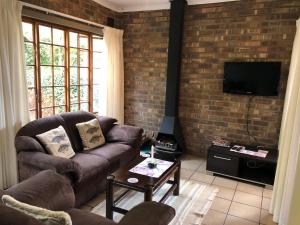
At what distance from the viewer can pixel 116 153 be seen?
124 inches

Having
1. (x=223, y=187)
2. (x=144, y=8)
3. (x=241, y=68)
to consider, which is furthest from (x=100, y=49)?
(x=223, y=187)

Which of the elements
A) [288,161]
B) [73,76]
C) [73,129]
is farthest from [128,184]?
[73,76]

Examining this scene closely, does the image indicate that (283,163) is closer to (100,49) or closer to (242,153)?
(242,153)

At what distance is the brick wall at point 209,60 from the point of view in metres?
3.57

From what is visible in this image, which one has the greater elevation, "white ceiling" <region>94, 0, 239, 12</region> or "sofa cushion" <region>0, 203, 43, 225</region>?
"white ceiling" <region>94, 0, 239, 12</region>

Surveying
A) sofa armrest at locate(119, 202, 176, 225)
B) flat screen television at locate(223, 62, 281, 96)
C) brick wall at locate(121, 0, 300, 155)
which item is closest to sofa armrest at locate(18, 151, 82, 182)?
sofa armrest at locate(119, 202, 176, 225)

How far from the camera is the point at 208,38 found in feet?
13.0

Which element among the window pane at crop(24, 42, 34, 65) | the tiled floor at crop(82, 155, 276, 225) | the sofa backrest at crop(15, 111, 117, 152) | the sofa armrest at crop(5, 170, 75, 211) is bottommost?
the tiled floor at crop(82, 155, 276, 225)

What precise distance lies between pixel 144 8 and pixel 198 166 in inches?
114

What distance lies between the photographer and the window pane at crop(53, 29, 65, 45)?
3.52 meters

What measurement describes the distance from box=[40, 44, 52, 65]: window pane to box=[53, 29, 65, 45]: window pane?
6.5 inches

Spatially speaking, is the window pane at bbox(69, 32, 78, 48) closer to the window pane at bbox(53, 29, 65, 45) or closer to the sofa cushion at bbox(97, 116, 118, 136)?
the window pane at bbox(53, 29, 65, 45)

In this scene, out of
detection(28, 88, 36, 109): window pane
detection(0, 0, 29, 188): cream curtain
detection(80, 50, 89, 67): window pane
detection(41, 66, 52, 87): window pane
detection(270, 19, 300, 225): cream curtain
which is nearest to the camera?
detection(270, 19, 300, 225): cream curtain

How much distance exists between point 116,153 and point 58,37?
192cm
